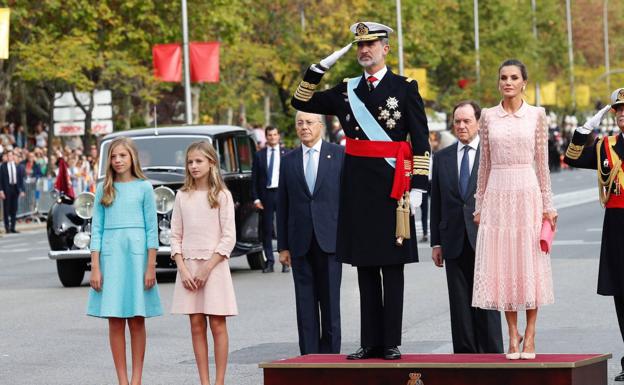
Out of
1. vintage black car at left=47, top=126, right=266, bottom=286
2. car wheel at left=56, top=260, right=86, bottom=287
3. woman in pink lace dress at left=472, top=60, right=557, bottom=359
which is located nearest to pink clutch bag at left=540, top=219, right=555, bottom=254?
woman in pink lace dress at left=472, top=60, right=557, bottom=359

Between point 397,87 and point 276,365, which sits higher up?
point 397,87

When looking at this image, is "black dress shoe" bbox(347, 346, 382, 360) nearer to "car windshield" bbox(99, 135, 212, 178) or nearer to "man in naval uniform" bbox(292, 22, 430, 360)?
"man in naval uniform" bbox(292, 22, 430, 360)

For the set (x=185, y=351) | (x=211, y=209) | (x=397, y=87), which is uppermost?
(x=397, y=87)

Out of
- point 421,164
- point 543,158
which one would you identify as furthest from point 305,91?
point 543,158

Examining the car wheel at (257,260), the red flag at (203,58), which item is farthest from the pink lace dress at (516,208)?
the red flag at (203,58)

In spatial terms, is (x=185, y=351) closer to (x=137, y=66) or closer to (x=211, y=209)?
(x=211, y=209)

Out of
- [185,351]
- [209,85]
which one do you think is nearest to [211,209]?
[185,351]

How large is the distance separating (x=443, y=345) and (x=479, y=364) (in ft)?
14.2

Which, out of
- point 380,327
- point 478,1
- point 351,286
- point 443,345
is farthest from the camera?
point 478,1

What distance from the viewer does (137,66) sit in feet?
165

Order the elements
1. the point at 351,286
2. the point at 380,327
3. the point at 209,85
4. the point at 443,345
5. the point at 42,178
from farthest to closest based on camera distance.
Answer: the point at 209,85 < the point at 42,178 < the point at 351,286 < the point at 443,345 < the point at 380,327

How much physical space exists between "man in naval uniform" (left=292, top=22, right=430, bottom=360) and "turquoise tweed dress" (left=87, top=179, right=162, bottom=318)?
167cm

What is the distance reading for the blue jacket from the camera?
12.0 metres

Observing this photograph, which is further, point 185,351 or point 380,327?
point 185,351
